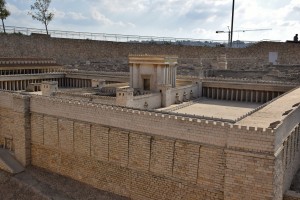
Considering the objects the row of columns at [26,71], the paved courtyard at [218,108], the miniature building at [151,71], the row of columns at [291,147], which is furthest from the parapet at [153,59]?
the row of columns at [291,147]

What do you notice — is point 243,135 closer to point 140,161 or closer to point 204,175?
point 204,175

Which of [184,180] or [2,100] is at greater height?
[2,100]

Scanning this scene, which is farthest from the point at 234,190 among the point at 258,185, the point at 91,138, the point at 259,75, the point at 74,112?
the point at 259,75

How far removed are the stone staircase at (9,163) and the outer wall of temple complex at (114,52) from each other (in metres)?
21.6

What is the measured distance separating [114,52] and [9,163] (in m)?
33.5

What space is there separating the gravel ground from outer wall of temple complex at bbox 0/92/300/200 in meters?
0.38

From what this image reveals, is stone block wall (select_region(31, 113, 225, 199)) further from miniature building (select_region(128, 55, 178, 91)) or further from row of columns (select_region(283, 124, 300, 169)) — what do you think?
miniature building (select_region(128, 55, 178, 91))

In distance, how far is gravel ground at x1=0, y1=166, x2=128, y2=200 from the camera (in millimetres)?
15758

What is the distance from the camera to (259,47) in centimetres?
4984

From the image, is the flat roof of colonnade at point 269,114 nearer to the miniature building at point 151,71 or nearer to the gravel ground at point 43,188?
the gravel ground at point 43,188

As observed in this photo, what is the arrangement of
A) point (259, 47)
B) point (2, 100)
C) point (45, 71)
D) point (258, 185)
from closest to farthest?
point (258, 185), point (2, 100), point (45, 71), point (259, 47)

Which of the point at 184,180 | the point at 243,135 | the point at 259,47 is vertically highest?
the point at 259,47

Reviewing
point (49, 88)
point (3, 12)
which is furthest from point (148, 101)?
point (3, 12)

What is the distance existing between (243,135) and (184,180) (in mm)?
3258
